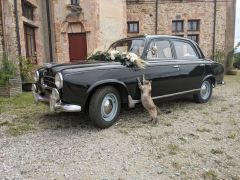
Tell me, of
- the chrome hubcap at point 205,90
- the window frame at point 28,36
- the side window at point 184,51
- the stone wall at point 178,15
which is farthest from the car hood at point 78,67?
the stone wall at point 178,15

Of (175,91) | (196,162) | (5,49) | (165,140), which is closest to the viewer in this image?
(196,162)

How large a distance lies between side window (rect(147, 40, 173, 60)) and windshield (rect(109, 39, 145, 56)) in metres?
0.19

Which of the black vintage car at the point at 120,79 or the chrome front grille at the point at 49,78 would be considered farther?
the chrome front grille at the point at 49,78

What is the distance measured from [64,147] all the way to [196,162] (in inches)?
74.0

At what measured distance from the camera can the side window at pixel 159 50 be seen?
17.0ft

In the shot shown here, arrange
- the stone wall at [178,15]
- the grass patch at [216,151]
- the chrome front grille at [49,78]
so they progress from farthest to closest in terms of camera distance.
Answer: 1. the stone wall at [178,15]
2. the chrome front grille at [49,78]
3. the grass patch at [216,151]

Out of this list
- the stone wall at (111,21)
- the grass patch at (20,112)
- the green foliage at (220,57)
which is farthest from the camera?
the green foliage at (220,57)

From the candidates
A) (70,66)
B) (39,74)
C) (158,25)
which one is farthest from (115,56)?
(158,25)

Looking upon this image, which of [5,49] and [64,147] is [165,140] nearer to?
[64,147]

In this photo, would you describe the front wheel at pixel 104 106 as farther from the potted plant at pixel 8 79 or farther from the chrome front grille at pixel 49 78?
the potted plant at pixel 8 79

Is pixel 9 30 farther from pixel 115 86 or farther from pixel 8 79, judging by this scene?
pixel 115 86

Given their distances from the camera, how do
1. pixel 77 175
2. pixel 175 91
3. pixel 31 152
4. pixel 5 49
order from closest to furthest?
pixel 77 175
pixel 31 152
pixel 175 91
pixel 5 49

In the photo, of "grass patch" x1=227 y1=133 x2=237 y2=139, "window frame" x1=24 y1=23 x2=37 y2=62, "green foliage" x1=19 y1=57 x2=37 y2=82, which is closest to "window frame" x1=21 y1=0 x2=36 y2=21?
"window frame" x1=24 y1=23 x2=37 y2=62

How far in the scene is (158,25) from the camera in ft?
55.9
